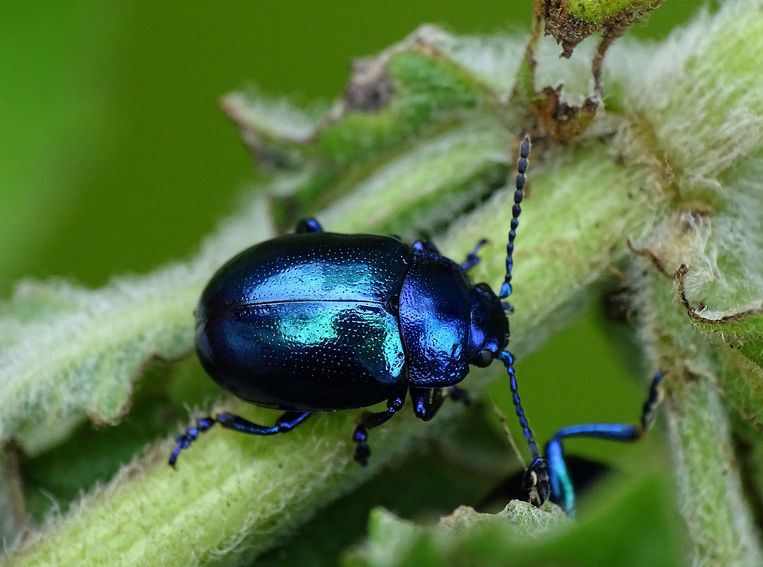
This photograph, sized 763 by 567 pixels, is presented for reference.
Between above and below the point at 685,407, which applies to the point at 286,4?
below

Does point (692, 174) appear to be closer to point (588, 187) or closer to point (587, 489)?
point (588, 187)

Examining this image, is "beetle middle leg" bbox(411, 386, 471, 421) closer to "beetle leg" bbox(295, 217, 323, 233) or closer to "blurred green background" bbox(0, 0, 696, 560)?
"beetle leg" bbox(295, 217, 323, 233)

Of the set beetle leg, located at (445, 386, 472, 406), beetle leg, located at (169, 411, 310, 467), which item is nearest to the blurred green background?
beetle leg, located at (445, 386, 472, 406)

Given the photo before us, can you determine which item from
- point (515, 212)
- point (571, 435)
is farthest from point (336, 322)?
point (571, 435)

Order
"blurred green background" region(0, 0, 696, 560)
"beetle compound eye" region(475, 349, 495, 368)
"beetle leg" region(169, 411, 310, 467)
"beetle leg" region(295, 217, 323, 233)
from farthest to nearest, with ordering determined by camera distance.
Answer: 1. "blurred green background" region(0, 0, 696, 560)
2. "beetle leg" region(295, 217, 323, 233)
3. "beetle compound eye" region(475, 349, 495, 368)
4. "beetle leg" region(169, 411, 310, 467)

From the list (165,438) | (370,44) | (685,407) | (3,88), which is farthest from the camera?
(370,44)

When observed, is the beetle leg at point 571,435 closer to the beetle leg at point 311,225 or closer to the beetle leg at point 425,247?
the beetle leg at point 425,247

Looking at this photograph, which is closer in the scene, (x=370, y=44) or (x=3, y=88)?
(x=3, y=88)

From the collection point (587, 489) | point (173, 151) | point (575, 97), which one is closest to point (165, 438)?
point (587, 489)
